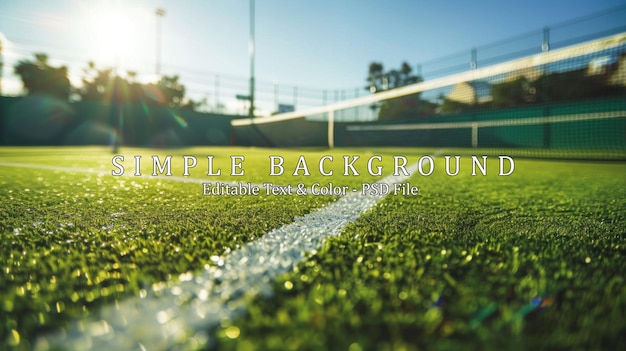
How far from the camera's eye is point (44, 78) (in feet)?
101

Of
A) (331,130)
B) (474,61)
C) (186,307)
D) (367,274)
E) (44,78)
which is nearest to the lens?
(186,307)

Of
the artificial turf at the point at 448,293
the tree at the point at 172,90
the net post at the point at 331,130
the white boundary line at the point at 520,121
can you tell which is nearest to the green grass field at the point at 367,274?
the artificial turf at the point at 448,293

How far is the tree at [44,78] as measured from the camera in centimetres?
2952

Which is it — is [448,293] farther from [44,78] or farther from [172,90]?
[172,90]

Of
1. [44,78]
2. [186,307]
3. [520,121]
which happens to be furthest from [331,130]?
[44,78]

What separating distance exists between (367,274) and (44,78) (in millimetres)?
38590

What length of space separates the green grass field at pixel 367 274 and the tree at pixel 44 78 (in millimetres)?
34973

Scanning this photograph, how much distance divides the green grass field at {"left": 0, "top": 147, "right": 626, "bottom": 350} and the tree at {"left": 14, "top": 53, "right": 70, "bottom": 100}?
3497cm

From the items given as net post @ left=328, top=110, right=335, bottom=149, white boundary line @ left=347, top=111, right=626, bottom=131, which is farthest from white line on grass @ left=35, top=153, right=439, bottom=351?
net post @ left=328, top=110, right=335, bottom=149

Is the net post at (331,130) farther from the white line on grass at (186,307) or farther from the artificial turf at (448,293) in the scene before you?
the white line on grass at (186,307)

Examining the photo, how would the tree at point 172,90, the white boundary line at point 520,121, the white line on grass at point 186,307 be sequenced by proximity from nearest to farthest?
the white line on grass at point 186,307, the white boundary line at point 520,121, the tree at point 172,90

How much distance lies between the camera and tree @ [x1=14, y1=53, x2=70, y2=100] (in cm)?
2952

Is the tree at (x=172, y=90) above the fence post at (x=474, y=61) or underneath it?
above

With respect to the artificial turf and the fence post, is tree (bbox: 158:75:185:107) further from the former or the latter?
the artificial turf
